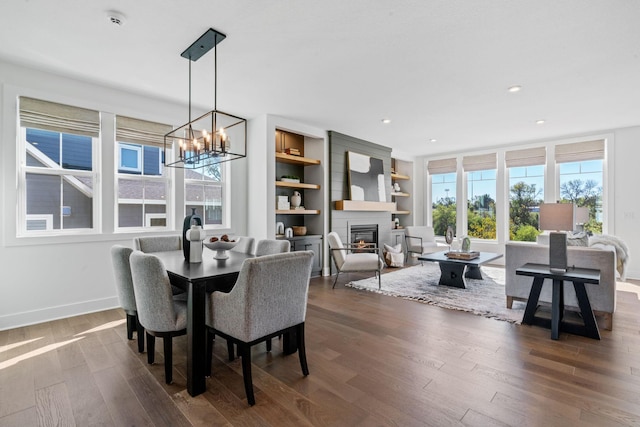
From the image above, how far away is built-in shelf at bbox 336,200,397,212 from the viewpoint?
5711mm

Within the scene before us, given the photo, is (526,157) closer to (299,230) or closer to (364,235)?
(364,235)

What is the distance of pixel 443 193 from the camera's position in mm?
7828

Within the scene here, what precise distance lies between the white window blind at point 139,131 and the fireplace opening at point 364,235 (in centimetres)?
358

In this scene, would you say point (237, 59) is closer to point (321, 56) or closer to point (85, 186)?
point (321, 56)

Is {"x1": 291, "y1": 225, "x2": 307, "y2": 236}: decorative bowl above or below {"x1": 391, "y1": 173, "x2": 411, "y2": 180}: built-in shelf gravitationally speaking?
below

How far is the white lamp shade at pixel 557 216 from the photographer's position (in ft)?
10.0

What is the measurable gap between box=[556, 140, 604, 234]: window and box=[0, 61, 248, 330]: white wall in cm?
707

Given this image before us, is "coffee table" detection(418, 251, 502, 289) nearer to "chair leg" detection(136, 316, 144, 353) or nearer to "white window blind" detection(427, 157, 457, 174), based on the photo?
"white window blind" detection(427, 157, 457, 174)

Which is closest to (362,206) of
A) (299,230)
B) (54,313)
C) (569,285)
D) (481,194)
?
(299,230)

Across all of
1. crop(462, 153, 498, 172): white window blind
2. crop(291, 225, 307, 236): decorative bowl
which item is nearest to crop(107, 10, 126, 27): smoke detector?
crop(291, 225, 307, 236): decorative bowl

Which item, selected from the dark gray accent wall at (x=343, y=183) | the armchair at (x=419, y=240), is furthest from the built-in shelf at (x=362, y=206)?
the armchair at (x=419, y=240)

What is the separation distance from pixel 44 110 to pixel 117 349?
2688 mm

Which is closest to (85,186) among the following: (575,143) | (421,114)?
(421,114)

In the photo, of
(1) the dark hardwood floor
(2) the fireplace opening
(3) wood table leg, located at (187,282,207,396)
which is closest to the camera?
(1) the dark hardwood floor
